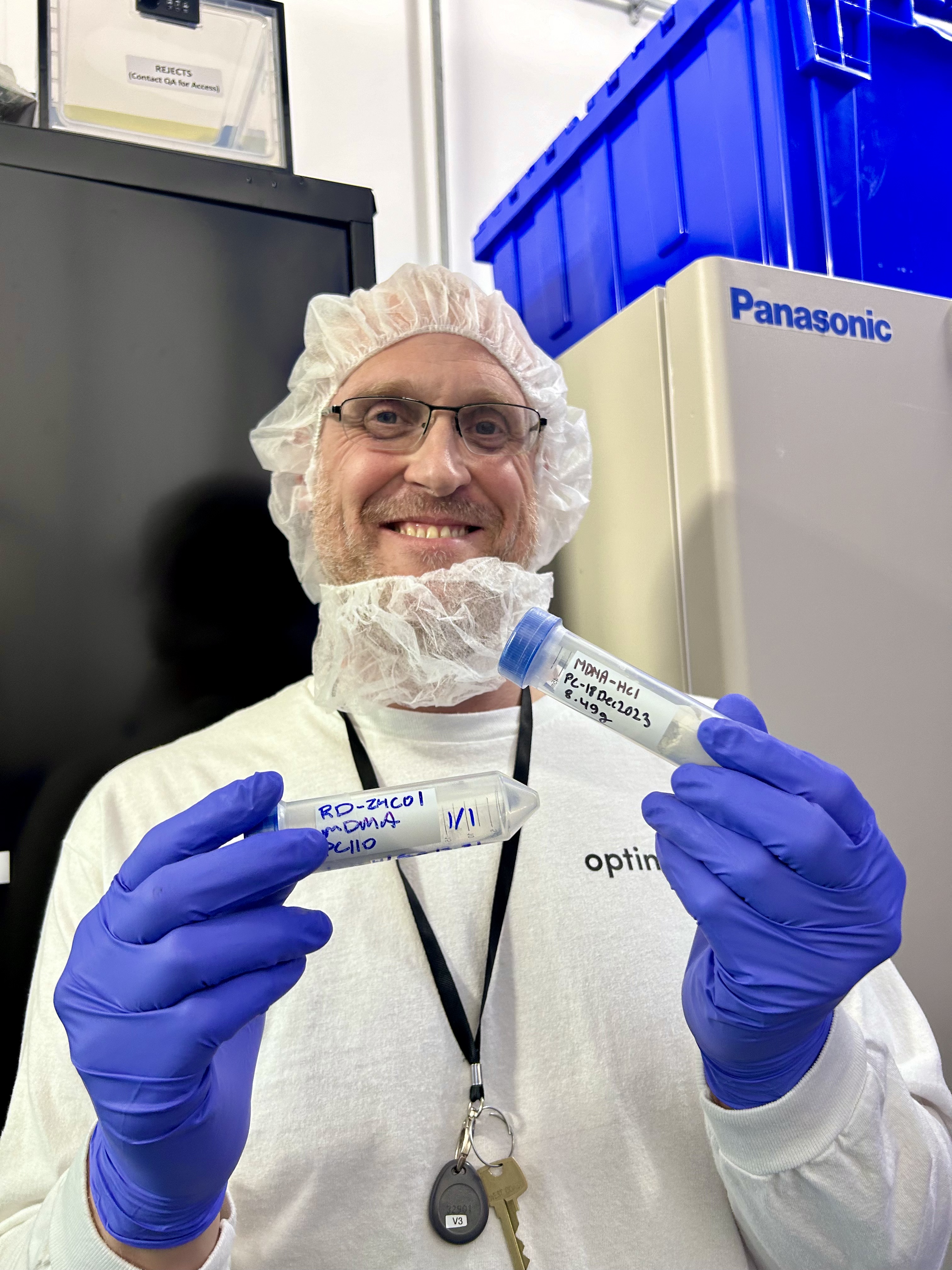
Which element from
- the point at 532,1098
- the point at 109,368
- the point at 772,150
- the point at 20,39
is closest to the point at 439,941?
the point at 532,1098

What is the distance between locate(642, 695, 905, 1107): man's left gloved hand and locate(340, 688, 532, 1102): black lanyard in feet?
0.72

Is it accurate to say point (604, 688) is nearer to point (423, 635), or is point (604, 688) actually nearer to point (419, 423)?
point (423, 635)

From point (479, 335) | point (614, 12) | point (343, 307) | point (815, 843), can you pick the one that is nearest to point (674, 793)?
point (815, 843)

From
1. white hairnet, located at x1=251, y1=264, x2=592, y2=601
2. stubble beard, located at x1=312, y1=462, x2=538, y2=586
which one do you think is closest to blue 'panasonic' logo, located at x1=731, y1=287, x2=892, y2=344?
white hairnet, located at x1=251, y1=264, x2=592, y2=601

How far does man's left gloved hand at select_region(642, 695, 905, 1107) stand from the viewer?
0.79m

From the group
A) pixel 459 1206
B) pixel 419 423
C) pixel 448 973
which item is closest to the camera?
pixel 459 1206

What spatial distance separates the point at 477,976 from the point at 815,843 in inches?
17.0

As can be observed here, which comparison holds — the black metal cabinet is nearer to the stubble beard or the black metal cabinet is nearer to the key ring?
the stubble beard

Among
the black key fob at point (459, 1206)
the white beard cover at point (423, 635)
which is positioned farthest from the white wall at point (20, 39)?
the black key fob at point (459, 1206)

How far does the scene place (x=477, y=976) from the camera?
1.01 metres

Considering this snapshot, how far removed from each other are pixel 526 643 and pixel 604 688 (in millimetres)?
84

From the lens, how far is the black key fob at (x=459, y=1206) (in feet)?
2.88

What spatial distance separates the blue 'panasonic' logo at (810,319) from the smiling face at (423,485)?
0.36 metres

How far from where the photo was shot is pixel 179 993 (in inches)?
29.3
